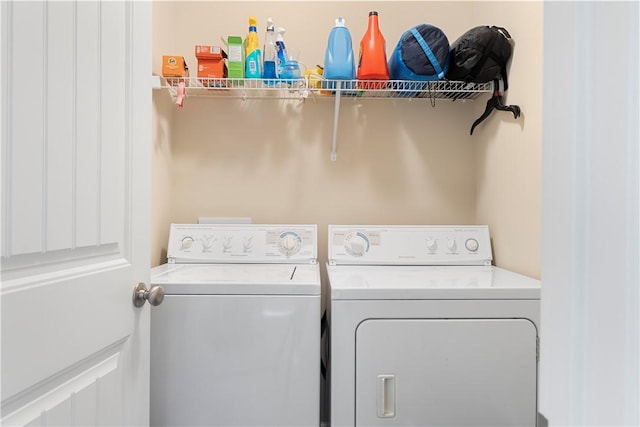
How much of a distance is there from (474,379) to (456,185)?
1.14m

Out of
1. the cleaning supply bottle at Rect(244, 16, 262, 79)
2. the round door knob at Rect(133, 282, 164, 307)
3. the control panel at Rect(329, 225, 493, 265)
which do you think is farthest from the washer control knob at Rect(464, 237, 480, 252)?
the round door knob at Rect(133, 282, 164, 307)

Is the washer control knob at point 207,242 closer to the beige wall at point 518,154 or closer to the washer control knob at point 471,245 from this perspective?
the washer control knob at point 471,245

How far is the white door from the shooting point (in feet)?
1.98

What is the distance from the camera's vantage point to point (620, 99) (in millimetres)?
367

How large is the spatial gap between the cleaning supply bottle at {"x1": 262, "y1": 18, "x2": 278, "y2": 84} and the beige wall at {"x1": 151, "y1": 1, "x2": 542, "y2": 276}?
218 mm

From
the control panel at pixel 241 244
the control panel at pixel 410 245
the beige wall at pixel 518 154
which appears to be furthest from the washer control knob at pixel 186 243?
the beige wall at pixel 518 154

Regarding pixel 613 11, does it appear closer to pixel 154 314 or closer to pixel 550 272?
pixel 550 272

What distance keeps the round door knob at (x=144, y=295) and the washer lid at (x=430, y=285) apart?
528 mm

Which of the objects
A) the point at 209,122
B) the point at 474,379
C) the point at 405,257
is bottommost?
the point at 474,379

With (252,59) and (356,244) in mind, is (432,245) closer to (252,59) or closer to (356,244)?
(356,244)

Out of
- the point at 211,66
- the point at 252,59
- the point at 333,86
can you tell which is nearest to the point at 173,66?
the point at 211,66

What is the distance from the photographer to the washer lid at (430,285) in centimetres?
116

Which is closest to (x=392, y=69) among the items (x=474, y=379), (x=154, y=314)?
(x=474, y=379)

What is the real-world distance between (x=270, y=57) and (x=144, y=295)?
1.28 metres
